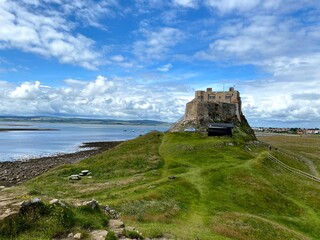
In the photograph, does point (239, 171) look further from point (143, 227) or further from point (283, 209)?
point (143, 227)

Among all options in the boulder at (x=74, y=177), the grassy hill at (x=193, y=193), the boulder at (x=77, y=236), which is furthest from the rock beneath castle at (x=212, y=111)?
the boulder at (x=77, y=236)

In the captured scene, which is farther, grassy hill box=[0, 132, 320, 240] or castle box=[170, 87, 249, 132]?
castle box=[170, 87, 249, 132]

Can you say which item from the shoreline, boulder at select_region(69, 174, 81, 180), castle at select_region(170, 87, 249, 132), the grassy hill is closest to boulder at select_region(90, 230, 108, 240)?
the grassy hill

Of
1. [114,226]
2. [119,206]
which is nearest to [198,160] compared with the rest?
[119,206]

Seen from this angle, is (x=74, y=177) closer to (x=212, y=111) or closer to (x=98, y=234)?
(x=98, y=234)

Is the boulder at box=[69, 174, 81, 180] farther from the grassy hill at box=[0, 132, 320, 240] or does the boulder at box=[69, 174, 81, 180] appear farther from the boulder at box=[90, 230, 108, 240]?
the boulder at box=[90, 230, 108, 240]

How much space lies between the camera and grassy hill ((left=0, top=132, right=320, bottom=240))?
28.6 metres

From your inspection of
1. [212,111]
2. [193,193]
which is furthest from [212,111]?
[193,193]

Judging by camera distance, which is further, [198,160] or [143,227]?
[198,160]

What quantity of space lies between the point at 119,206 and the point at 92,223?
34.2ft

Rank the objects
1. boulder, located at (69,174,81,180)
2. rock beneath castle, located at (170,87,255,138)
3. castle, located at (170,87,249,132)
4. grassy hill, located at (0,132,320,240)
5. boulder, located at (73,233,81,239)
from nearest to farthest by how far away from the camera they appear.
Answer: boulder, located at (73,233,81,239) → grassy hill, located at (0,132,320,240) → boulder, located at (69,174,81,180) → rock beneath castle, located at (170,87,255,138) → castle, located at (170,87,249,132)

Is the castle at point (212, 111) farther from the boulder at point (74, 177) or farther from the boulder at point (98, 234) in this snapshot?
the boulder at point (98, 234)

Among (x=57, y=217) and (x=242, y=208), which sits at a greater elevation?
(x=57, y=217)

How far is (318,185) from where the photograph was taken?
5491 centimetres
